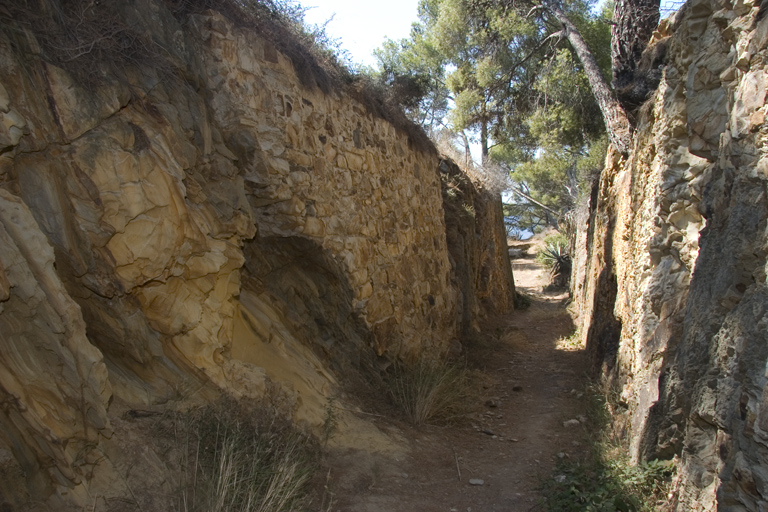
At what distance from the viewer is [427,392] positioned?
6.05 meters

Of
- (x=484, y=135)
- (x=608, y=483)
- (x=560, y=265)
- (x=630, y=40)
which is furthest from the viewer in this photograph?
(x=560, y=265)

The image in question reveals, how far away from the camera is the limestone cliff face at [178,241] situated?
2898 millimetres

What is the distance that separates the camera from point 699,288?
3.72 m

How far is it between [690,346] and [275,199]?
3574mm

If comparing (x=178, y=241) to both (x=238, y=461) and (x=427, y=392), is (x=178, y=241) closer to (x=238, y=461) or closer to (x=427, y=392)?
(x=238, y=461)

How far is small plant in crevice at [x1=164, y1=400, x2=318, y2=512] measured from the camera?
3.21 metres

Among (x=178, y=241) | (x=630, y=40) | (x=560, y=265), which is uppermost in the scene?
(x=630, y=40)

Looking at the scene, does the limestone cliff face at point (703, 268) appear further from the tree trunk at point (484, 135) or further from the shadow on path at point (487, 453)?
the tree trunk at point (484, 135)

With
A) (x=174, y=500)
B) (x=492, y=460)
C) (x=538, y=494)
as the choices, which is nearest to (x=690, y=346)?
(x=538, y=494)

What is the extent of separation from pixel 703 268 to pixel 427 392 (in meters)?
3.22

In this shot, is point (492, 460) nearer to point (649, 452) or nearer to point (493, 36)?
point (649, 452)

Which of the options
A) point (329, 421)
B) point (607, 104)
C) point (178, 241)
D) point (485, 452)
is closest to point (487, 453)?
point (485, 452)

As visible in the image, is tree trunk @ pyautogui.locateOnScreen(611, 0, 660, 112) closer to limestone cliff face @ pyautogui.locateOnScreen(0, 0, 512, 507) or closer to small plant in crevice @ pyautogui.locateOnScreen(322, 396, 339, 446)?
limestone cliff face @ pyautogui.locateOnScreen(0, 0, 512, 507)

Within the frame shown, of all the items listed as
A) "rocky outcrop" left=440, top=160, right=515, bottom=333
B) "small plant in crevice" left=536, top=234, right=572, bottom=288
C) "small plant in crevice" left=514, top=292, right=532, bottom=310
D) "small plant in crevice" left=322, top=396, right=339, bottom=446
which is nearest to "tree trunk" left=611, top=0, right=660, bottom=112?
"rocky outcrop" left=440, top=160, right=515, bottom=333
